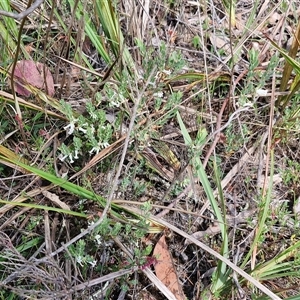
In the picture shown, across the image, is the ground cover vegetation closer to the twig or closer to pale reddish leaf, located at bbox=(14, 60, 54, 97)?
pale reddish leaf, located at bbox=(14, 60, 54, 97)

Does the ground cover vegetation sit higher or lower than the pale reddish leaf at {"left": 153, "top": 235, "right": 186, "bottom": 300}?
higher

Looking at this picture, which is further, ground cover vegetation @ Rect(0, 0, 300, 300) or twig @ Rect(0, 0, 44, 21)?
ground cover vegetation @ Rect(0, 0, 300, 300)

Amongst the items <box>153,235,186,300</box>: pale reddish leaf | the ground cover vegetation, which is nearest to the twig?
the ground cover vegetation

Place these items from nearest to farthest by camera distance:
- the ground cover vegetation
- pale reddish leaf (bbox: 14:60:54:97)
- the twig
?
the twig, the ground cover vegetation, pale reddish leaf (bbox: 14:60:54:97)

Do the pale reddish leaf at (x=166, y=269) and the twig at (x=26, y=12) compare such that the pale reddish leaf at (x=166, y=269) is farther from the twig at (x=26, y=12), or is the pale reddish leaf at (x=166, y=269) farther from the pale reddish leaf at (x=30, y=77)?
the twig at (x=26, y=12)

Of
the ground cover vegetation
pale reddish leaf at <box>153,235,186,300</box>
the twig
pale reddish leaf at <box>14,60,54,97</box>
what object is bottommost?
pale reddish leaf at <box>153,235,186,300</box>

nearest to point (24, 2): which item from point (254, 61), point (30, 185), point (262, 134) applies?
point (30, 185)

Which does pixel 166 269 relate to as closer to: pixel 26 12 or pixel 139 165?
pixel 139 165

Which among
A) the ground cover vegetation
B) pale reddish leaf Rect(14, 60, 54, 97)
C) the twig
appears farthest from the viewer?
pale reddish leaf Rect(14, 60, 54, 97)
